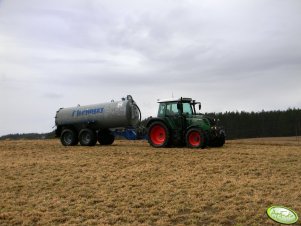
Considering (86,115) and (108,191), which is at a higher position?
(86,115)

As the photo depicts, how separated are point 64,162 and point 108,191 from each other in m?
5.42

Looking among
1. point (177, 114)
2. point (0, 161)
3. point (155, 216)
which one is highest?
point (177, 114)

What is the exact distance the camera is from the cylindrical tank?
21.9 metres

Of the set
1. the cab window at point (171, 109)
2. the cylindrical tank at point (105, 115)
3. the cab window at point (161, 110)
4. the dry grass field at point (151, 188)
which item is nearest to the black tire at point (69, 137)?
the cylindrical tank at point (105, 115)

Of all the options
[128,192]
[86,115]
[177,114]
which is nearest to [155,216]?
[128,192]

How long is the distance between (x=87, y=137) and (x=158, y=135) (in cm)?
450

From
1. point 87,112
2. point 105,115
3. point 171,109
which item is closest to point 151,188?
point 171,109

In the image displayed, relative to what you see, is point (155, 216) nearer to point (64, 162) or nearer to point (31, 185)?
point (31, 185)

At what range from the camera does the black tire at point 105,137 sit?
936 inches

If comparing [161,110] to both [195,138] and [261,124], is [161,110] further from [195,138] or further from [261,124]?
[261,124]

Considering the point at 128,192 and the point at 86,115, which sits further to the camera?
the point at 86,115

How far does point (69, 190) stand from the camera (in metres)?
11.0

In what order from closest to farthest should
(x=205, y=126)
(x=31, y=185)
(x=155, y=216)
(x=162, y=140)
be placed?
(x=155, y=216)
(x=31, y=185)
(x=205, y=126)
(x=162, y=140)

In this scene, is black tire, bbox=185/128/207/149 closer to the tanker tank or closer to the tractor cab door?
the tractor cab door
